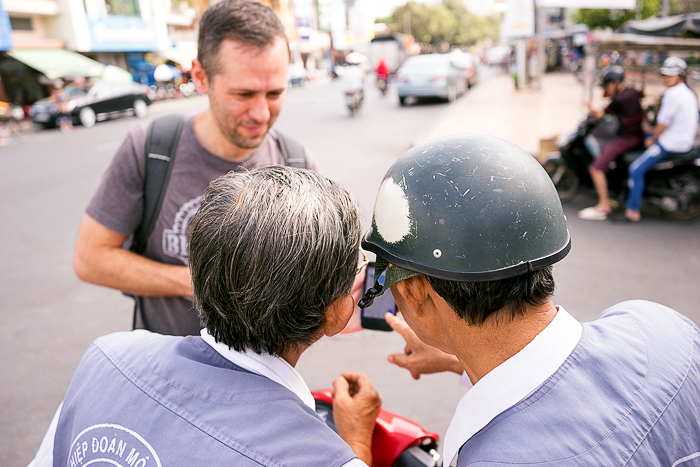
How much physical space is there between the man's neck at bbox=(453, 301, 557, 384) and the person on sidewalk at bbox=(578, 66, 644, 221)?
5.52 meters

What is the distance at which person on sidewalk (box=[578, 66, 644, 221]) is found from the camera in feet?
19.5

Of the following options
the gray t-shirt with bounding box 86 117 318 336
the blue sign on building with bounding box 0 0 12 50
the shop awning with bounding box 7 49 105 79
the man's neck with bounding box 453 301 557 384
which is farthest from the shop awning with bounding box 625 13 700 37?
the blue sign on building with bounding box 0 0 12 50

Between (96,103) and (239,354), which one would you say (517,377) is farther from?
(96,103)

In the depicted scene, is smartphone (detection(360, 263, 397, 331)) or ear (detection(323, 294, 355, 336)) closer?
ear (detection(323, 294, 355, 336))

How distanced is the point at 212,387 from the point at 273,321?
0.60ft

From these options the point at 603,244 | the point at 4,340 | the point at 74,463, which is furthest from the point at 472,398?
the point at 603,244

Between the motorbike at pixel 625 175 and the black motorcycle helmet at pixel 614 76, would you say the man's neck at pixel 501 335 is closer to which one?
the motorbike at pixel 625 175

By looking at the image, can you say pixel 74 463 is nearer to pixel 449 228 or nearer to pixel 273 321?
pixel 273 321

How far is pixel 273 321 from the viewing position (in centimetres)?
112

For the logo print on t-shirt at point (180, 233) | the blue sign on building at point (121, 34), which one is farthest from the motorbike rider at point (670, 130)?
the blue sign on building at point (121, 34)

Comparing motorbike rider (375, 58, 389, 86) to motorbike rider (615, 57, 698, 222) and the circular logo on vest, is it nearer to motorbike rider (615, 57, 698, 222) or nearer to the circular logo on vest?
motorbike rider (615, 57, 698, 222)

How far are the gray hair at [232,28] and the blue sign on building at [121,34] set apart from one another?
28.9 m

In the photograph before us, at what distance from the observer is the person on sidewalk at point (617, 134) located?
593 centimetres

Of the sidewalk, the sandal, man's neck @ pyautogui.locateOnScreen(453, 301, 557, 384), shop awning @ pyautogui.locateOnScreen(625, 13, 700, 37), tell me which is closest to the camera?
man's neck @ pyautogui.locateOnScreen(453, 301, 557, 384)
